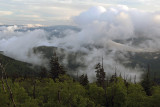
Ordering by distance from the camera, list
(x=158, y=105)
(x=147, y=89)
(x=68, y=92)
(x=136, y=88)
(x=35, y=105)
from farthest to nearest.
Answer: (x=147, y=89), (x=136, y=88), (x=68, y=92), (x=158, y=105), (x=35, y=105)

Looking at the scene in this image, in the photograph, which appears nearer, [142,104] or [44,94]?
[142,104]

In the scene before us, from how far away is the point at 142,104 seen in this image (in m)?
39.7

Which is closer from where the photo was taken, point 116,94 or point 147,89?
point 116,94

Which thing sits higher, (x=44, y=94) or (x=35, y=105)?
(x=35, y=105)

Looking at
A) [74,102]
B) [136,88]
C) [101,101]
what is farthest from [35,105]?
[136,88]

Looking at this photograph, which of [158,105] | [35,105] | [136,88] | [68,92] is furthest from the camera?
[136,88]

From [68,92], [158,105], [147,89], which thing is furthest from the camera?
[147,89]

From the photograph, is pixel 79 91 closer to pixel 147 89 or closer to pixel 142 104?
pixel 142 104

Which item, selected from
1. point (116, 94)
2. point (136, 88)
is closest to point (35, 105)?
point (116, 94)

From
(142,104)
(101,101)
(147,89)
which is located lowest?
(147,89)

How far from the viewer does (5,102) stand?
40750 millimetres

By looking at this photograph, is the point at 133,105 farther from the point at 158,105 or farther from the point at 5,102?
the point at 5,102

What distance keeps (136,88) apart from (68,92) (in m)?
21.8

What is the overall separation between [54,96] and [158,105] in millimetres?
27954
